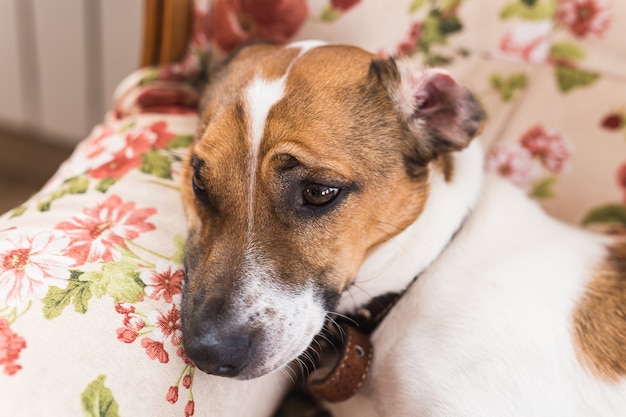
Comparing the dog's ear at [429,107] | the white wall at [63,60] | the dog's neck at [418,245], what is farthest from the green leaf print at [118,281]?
the white wall at [63,60]

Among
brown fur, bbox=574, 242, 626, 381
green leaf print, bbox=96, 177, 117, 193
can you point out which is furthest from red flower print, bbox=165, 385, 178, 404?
brown fur, bbox=574, 242, 626, 381

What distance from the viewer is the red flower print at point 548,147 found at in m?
1.65

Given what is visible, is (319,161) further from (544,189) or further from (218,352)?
(544,189)

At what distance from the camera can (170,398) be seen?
3.26 feet

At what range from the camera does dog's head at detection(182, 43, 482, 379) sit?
3.54 feet

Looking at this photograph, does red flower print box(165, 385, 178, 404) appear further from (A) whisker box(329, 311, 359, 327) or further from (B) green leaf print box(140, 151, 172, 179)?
(B) green leaf print box(140, 151, 172, 179)

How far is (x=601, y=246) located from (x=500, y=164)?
402 millimetres

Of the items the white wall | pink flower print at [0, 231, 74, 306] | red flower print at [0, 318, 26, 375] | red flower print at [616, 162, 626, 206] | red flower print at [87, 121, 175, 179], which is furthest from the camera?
the white wall

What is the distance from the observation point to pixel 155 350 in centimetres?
102

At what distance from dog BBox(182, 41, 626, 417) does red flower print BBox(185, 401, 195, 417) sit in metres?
0.06

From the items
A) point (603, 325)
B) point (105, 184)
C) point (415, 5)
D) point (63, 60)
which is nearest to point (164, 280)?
point (105, 184)

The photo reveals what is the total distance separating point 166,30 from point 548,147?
1.06 meters

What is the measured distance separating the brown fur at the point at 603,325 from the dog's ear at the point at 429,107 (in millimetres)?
389

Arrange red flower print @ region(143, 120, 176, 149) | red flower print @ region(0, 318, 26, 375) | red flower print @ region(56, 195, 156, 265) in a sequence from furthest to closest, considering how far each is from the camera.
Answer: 1. red flower print @ region(143, 120, 176, 149)
2. red flower print @ region(56, 195, 156, 265)
3. red flower print @ region(0, 318, 26, 375)
